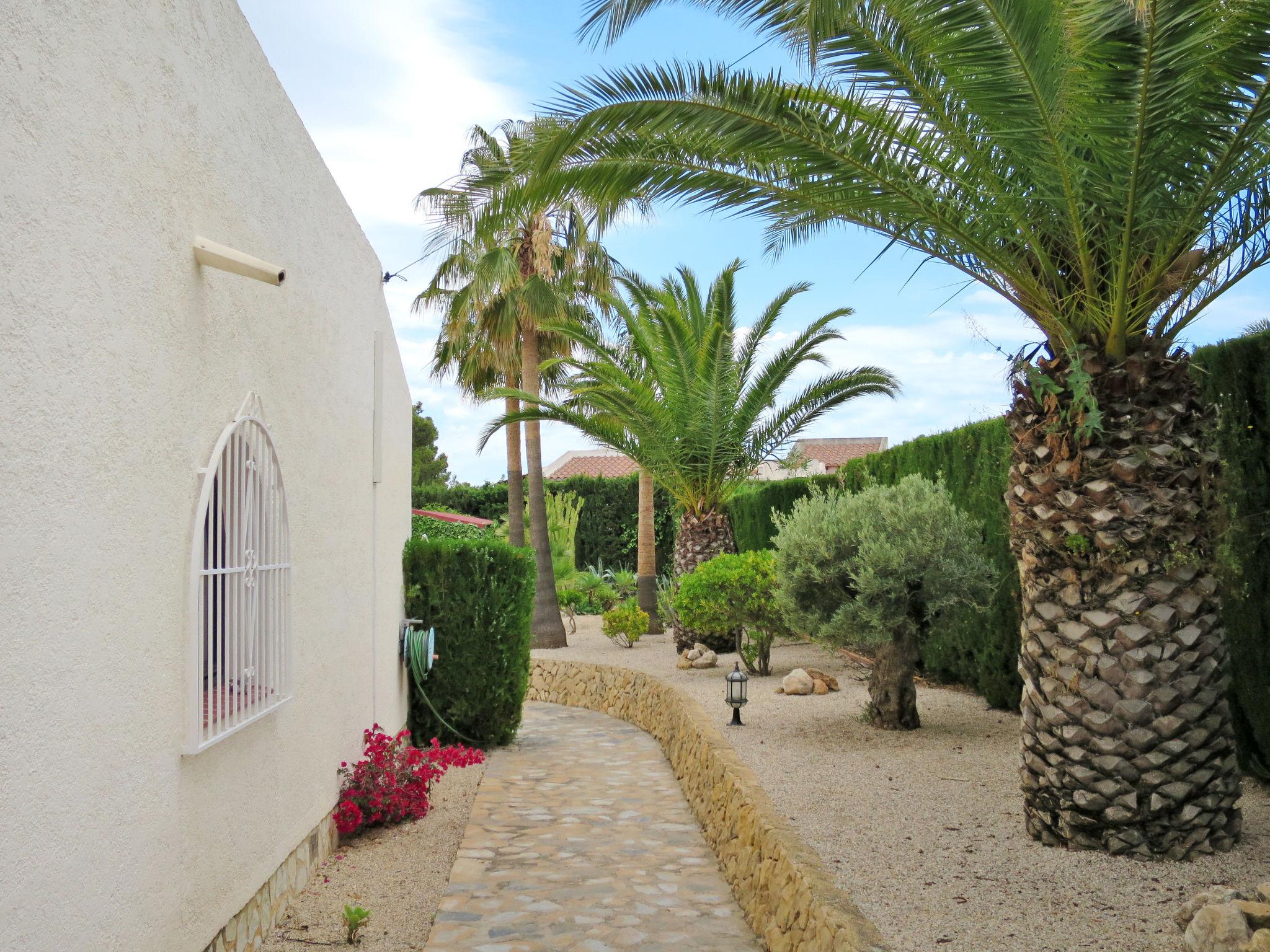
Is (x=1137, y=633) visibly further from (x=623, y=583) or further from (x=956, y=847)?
(x=623, y=583)

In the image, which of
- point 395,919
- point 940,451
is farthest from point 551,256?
point 395,919

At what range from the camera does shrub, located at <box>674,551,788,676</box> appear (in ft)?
38.2

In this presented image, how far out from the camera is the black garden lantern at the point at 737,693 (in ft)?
27.5

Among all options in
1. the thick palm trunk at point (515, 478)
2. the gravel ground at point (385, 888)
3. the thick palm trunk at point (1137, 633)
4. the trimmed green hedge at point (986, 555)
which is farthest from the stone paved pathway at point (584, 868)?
the thick palm trunk at point (515, 478)

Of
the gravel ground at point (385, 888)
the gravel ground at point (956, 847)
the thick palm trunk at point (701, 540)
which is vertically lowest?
the gravel ground at point (385, 888)

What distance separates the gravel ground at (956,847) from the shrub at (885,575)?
25.8 inches

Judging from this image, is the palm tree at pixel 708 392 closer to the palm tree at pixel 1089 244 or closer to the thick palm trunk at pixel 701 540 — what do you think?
the thick palm trunk at pixel 701 540

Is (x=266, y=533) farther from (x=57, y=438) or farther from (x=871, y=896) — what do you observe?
(x=871, y=896)

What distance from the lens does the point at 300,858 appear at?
5027 mm

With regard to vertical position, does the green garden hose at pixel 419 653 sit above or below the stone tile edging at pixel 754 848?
above

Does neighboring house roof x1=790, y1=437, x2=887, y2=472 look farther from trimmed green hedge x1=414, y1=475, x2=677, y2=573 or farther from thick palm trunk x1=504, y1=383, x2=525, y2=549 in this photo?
thick palm trunk x1=504, y1=383, x2=525, y2=549

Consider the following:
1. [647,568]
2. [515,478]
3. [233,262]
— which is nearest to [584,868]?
[233,262]

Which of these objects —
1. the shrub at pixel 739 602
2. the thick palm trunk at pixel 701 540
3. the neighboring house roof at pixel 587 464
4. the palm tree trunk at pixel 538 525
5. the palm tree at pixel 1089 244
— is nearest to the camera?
the palm tree at pixel 1089 244

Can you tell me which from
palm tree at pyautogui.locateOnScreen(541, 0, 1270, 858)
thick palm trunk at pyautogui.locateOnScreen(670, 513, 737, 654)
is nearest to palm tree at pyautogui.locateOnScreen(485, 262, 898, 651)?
thick palm trunk at pyautogui.locateOnScreen(670, 513, 737, 654)
